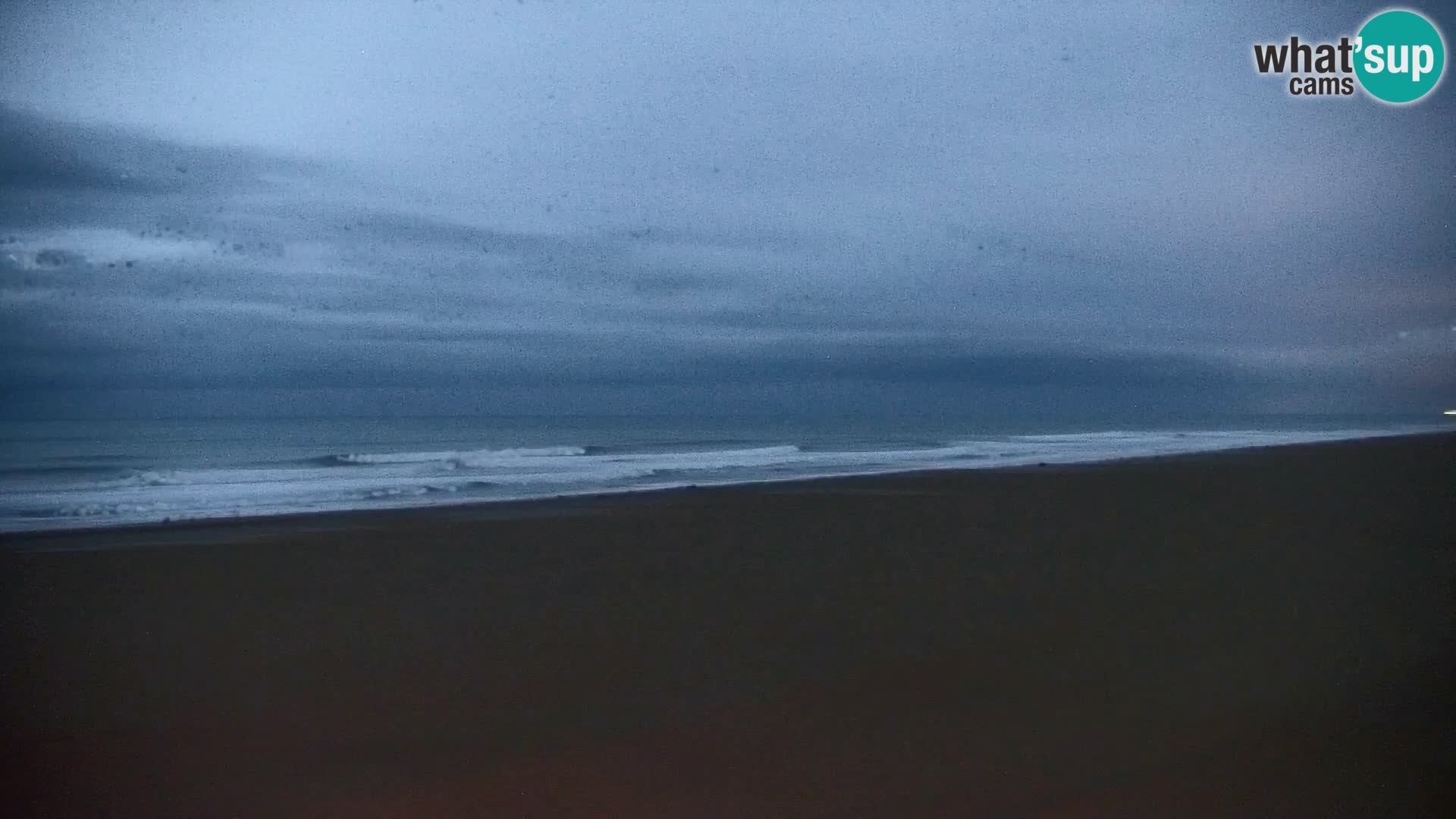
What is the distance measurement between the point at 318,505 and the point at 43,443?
48.3ft

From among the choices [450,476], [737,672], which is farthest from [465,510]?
[737,672]

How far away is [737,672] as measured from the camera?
5578mm

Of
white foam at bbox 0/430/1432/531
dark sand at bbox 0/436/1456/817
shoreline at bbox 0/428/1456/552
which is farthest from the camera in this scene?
white foam at bbox 0/430/1432/531

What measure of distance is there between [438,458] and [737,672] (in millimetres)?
19114

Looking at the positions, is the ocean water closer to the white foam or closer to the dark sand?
the white foam

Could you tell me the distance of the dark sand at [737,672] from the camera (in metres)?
3.98

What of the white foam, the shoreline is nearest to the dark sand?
the shoreline

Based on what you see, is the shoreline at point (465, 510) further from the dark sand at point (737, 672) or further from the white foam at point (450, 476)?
the dark sand at point (737, 672)

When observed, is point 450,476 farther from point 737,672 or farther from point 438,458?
point 737,672

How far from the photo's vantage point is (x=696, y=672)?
558cm

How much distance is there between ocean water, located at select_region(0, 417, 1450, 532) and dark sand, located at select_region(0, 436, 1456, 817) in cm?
455

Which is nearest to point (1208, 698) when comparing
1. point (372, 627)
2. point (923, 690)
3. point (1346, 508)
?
point (923, 690)

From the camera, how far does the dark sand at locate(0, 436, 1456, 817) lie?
3984mm

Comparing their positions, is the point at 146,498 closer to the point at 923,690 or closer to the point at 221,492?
the point at 221,492
